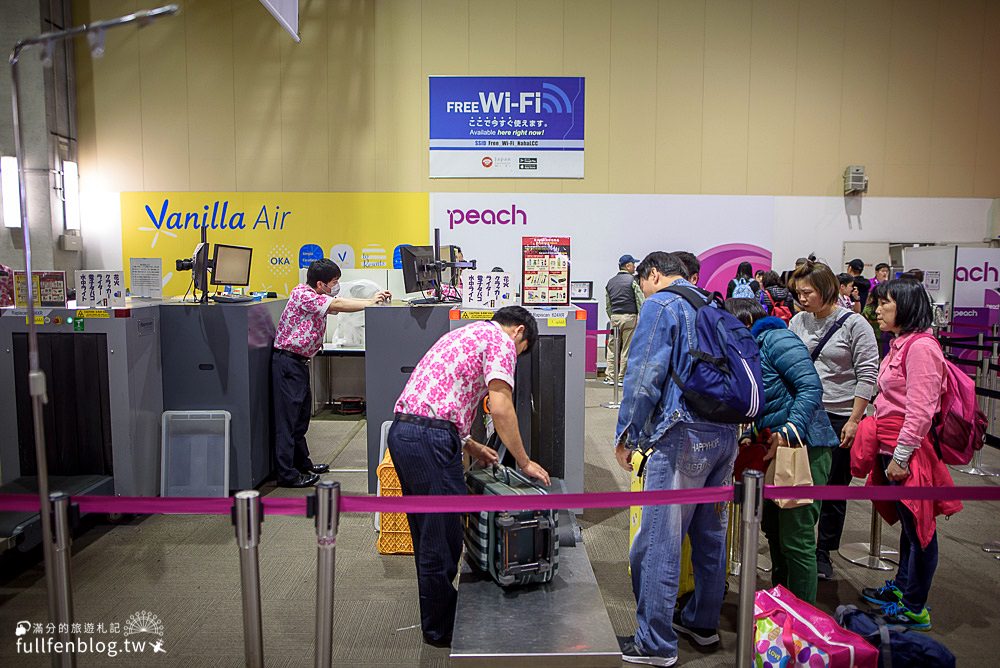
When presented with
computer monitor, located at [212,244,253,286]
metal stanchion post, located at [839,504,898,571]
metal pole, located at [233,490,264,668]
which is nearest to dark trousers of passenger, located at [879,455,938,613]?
metal stanchion post, located at [839,504,898,571]

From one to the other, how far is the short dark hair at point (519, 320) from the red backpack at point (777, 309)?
261cm

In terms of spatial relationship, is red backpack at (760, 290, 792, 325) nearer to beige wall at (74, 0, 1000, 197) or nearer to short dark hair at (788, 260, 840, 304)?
short dark hair at (788, 260, 840, 304)

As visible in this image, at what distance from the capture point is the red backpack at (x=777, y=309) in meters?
5.32

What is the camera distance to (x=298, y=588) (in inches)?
127

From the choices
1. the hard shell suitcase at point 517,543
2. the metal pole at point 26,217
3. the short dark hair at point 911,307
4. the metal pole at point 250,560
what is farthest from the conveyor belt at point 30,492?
the short dark hair at point 911,307

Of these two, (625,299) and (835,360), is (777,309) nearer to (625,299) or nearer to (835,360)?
(835,360)

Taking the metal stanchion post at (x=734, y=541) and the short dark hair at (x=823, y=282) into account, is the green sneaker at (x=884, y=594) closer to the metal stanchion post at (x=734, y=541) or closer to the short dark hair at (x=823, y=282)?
the metal stanchion post at (x=734, y=541)

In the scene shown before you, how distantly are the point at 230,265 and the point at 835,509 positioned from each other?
4351mm

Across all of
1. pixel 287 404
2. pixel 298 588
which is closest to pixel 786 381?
pixel 298 588

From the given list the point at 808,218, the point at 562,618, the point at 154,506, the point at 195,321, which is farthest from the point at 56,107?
the point at 808,218

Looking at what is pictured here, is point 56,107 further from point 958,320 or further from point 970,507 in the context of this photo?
point 958,320

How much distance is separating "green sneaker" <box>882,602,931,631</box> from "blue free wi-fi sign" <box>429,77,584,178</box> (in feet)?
23.9

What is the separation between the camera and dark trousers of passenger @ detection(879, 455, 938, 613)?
2.78m

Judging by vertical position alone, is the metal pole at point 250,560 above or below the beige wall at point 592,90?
below
